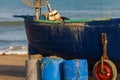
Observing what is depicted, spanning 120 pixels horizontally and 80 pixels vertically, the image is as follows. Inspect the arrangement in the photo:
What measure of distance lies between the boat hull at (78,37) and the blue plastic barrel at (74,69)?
0.76 m

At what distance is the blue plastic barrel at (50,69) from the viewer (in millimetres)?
10242

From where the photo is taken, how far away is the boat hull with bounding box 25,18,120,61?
35.2ft

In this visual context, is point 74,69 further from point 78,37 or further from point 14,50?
point 14,50

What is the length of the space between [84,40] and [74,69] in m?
0.94

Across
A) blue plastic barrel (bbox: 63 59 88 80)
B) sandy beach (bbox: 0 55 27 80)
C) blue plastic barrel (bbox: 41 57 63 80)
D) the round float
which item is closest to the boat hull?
the round float

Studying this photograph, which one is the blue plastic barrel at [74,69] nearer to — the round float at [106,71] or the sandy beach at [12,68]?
the round float at [106,71]

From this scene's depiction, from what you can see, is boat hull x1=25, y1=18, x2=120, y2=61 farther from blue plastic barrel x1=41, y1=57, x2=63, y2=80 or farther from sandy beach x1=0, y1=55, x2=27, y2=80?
sandy beach x1=0, y1=55, x2=27, y2=80

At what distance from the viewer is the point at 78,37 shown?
1095cm

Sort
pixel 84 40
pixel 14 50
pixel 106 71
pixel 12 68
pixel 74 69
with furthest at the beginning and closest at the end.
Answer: pixel 14 50 < pixel 12 68 < pixel 84 40 < pixel 106 71 < pixel 74 69

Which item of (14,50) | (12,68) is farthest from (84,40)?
(14,50)

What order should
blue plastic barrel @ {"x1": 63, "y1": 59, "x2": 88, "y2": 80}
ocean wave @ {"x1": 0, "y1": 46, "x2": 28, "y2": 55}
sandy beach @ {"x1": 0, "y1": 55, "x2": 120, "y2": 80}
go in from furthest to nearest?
ocean wave @ {"x1": 0, "y1": 46, "x2": 28, "y2": 55}
sandy beach @ {"x1": 0, "y1": 55, "x2": 120, "y2": 80}
blue plastic barrel @ {"x1": 63, "y1": 59, "x2": 88, "y2": 80}

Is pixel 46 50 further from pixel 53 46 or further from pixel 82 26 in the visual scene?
pixel 82 26

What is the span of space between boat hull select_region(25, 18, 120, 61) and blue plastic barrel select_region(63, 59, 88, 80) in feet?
2.50

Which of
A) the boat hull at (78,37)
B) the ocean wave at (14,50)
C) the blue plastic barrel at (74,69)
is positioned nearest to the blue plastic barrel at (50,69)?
the blue plastic barrel at (74,69)
